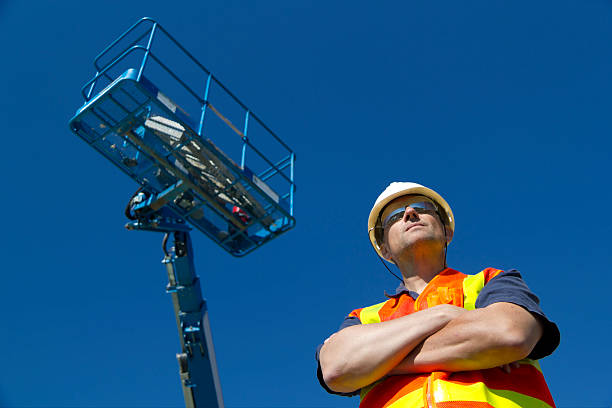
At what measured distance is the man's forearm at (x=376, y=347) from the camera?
2.04 metres

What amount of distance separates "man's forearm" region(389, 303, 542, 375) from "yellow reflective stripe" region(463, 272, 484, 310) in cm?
29

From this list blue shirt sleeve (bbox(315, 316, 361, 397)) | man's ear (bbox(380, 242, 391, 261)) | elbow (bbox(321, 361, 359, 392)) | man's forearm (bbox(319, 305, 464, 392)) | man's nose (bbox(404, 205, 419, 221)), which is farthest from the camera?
man's ear (bbox(380, 242, 391, 261))

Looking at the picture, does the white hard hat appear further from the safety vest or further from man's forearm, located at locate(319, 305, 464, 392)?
man's forearm, located at locate(319, 305, 464, 392)

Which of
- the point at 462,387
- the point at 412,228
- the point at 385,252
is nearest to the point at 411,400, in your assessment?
the point at 462,387

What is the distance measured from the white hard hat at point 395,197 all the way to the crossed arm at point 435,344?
128 centimetres

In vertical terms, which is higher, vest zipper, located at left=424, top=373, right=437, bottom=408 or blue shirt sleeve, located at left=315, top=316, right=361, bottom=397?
blue shirt sleeve, located at left=315, top=316, right=361, bottom=397

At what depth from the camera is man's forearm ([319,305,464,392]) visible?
6.68 ft

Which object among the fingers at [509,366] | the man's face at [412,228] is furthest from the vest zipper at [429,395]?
the man's face at [412,228]

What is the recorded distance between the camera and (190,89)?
7.42 m

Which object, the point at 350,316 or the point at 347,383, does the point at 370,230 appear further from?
the point at 347,383

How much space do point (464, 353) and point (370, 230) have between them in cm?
156

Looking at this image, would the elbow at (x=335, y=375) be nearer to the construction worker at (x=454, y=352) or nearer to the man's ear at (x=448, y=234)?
the construction worker at (x=454, y=352)

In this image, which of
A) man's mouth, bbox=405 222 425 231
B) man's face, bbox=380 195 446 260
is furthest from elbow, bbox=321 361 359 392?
man's mouth, bbox=405 222 425 231

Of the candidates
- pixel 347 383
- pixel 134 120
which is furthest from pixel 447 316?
pixel 134 120
